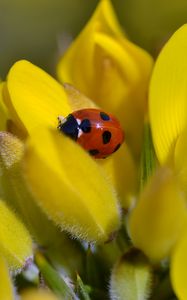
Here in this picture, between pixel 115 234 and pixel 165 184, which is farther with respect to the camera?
pixel 115 234

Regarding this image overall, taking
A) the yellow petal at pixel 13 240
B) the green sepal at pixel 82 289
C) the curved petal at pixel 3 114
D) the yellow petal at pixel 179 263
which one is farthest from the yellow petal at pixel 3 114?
the yellow petal at pixel 179 263

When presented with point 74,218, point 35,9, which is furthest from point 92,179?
point 35,9

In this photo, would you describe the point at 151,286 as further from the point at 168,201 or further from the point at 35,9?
the point at 35,9

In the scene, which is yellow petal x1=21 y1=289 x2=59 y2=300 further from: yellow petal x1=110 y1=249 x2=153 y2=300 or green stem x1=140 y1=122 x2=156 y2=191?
green stem x1=140 y1=122 x2=156 y2=191

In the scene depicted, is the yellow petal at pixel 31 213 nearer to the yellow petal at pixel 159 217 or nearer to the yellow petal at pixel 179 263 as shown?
the yellow petal at pixel 159 217

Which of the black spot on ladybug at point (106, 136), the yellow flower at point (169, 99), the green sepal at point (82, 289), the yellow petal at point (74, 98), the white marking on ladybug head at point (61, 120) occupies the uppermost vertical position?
the yellow flower at point (169, 99)
